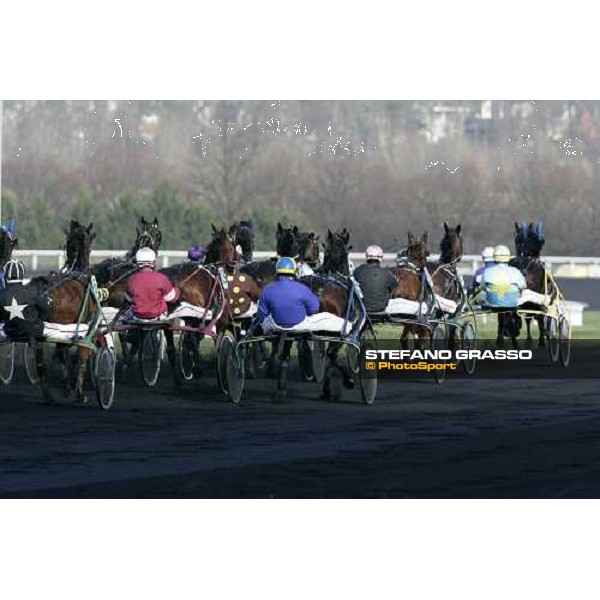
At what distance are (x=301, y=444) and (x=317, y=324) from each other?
3.14 meters

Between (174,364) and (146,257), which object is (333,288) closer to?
(146,257)

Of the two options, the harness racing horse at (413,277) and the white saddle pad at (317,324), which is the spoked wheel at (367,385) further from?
the harness racing horse at (413,277)

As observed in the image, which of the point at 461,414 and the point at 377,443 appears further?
the point at 461,414

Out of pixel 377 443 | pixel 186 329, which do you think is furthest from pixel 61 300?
pixel 377 443

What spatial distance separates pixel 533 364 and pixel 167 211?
15.0 metres

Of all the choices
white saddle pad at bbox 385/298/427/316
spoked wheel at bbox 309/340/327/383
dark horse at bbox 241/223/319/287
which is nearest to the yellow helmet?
white saddle pad at bbox 385/298/427/316

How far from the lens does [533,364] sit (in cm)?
3397

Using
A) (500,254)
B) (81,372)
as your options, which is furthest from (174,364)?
(500,254)

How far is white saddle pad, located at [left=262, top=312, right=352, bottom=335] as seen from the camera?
24234mm

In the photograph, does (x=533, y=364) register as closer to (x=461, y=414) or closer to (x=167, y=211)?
(x=461, y=414)

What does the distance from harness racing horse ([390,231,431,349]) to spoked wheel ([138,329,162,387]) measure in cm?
320

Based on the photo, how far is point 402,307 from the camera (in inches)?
1117

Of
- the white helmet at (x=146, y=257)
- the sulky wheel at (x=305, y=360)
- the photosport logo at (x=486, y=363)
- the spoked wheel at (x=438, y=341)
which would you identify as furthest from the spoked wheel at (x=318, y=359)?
the white helmet at (x=146, y=257)

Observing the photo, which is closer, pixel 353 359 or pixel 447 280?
pixel 353 359
